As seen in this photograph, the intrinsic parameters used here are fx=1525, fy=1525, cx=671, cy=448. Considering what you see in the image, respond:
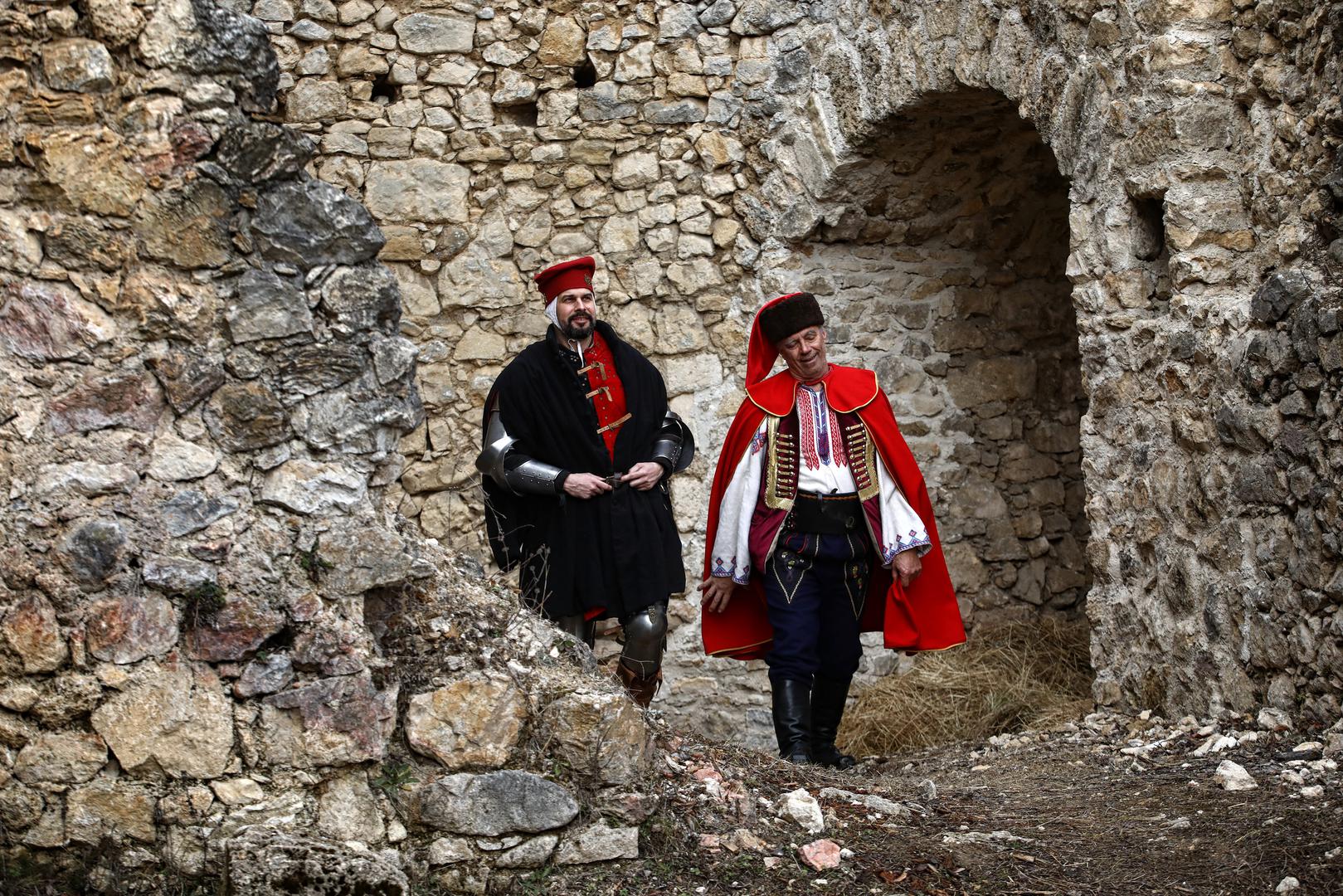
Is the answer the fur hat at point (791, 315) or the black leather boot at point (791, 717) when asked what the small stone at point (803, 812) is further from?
the fur hat at point (791, 315)

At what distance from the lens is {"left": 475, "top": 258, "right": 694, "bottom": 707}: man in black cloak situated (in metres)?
4.51

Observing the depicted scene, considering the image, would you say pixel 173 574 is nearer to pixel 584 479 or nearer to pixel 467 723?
pixel 467 723

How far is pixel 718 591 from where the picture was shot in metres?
4.53

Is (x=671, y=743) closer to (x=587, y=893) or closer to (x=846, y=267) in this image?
(x=587, y=893)

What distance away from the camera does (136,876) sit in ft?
9.36

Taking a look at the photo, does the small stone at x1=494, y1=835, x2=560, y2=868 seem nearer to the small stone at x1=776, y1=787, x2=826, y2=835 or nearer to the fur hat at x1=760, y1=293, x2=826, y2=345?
the small stone at x1=776, y1=787, x2=826, y2=835

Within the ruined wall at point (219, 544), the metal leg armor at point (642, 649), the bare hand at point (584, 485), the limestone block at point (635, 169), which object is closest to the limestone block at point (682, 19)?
the limestone block at point (635, 169)

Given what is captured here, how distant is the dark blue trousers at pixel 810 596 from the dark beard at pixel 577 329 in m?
0.85

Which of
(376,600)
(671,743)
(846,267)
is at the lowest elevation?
(671,743)

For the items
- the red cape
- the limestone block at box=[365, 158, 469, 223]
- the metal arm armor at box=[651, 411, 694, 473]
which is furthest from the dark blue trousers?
the limestone block at box=[365, 158, 469, 223]

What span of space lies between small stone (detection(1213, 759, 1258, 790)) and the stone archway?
2680 millimetres

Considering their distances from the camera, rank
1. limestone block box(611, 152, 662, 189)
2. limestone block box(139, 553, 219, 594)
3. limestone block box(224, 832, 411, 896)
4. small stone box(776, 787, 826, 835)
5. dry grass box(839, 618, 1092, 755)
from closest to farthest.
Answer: limestone block box(224, 832, 411, 896)
limestone block box(139, 553, 219, 594)
small stone box(776, 787, 826, 835)
dry grass box(839, 618, 1092, 755)
limestone block box(611, 152, 662, 189)

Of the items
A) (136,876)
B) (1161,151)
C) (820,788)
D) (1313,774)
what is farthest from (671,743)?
(1161,151)

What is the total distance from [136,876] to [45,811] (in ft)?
0.68
